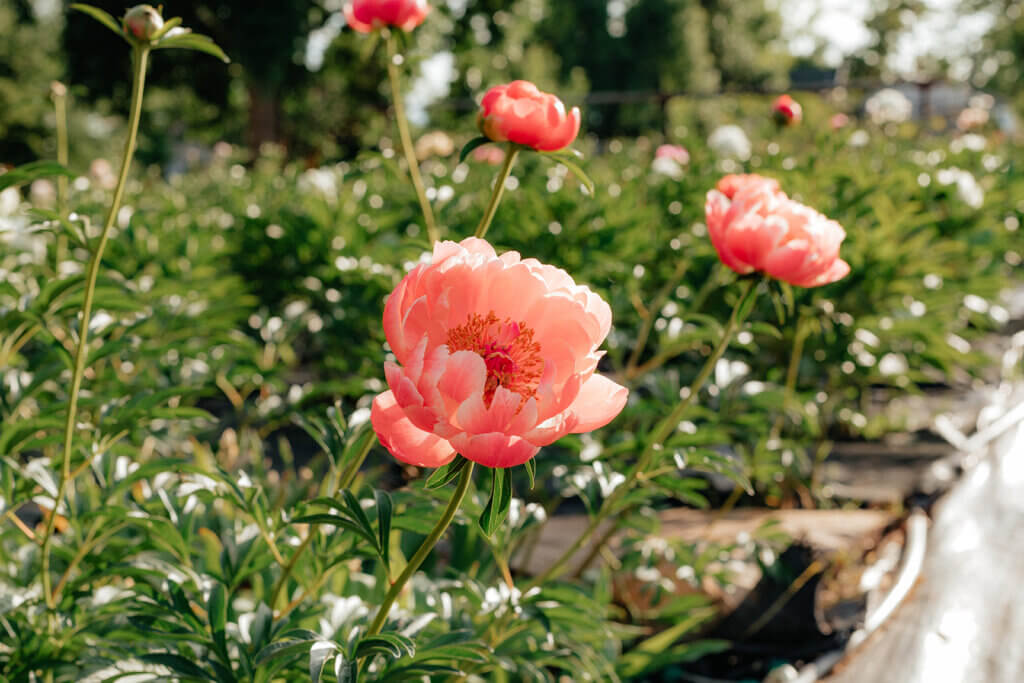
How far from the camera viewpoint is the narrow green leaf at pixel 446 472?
71cm

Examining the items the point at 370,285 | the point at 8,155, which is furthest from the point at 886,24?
the point at 370,285

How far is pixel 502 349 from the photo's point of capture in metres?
0.72

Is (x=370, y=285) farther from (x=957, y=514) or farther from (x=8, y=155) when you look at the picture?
(x=8, y=155)

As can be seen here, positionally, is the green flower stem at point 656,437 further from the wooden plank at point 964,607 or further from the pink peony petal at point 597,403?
the wooden plank at point 964,607

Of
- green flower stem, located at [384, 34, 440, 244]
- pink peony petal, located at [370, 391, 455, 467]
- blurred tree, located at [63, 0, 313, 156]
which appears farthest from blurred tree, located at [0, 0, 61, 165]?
pink peony petal, located at [370, 391, 455, 467]

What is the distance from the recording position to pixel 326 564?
1.13m

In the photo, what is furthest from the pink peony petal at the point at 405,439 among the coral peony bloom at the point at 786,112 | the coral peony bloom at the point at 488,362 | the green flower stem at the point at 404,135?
the coral peony bloom at the point at 786,112

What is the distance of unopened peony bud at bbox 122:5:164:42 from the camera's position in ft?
2.87

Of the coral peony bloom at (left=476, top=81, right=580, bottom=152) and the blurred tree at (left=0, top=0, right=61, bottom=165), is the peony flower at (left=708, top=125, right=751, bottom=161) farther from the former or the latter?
the blurred tree at (left=0, top=0, right=61, bottom=165)

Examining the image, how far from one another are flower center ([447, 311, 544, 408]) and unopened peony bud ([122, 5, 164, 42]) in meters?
0.50

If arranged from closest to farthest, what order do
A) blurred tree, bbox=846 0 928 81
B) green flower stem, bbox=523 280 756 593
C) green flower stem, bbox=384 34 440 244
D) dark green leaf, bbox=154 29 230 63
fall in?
dark green leaf, bbox=154 29 230 63 < green flower stem, bbox=523 280 756 593 < green flower stem, bbox=384 34 440 244 < blurred tree, bbox=846 0 928 81

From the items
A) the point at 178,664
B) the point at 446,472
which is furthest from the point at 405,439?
the point at 178,664

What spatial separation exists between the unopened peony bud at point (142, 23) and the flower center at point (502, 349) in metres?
0.50

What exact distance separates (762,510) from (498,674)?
149 cm
